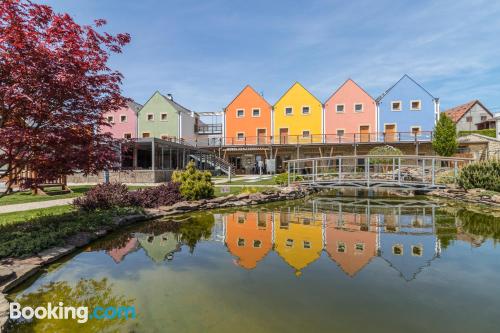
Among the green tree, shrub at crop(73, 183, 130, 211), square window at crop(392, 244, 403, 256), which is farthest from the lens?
the green tree

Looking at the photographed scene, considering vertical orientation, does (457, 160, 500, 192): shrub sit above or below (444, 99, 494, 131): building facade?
below

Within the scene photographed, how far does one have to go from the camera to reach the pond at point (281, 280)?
2.90 metres

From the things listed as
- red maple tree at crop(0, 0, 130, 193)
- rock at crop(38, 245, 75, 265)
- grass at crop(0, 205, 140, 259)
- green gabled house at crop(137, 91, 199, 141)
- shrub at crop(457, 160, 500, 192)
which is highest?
green gabled house at crop(137, 91, 199, 141)

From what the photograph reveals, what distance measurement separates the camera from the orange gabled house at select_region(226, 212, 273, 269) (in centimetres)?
496

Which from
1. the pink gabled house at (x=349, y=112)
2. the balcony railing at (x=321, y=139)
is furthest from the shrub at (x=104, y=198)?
the pink gabled house at (x=349, y=112)

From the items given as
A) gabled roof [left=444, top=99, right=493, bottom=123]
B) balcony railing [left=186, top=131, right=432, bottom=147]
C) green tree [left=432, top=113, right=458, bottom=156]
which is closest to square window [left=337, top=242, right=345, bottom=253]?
balcony railing [left=186, top=131, right=432, bottom=147]

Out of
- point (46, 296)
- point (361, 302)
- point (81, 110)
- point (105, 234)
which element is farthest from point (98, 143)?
point (361, 302)

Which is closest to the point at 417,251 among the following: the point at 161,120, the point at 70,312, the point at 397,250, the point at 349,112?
the point at 397,250

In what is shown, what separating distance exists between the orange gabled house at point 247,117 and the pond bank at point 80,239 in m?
18.2

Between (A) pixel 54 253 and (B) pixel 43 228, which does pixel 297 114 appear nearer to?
(B) pixel 43 228

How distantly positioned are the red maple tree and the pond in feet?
5.85

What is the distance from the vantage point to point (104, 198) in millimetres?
7969

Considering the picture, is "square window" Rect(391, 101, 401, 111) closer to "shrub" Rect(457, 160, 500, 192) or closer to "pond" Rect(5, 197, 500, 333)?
"shrub" Rect(457, 160, 500, 192)

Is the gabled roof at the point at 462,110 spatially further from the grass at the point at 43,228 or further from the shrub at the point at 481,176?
the grass at the point at 43,228
